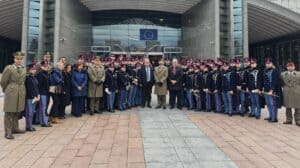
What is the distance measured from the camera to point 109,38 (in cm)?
3216

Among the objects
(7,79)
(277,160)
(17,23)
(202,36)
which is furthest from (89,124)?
(17,23)

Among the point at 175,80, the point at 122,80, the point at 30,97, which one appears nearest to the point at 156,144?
the point at 30,97

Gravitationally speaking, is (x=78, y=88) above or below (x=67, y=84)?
below

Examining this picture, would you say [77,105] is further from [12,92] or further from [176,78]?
[176,78]

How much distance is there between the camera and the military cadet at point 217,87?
10366 millimetres

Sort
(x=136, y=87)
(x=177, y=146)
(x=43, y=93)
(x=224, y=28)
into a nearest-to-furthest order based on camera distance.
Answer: (x=177, y=146) < (x=43, y=93) < (x=136, y=87) < (x=224, y=28)

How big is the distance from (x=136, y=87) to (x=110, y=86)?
57.7 inches

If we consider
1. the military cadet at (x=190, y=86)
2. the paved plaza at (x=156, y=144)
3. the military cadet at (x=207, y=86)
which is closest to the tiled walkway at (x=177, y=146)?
the paved plaza at (x=156, y=144)

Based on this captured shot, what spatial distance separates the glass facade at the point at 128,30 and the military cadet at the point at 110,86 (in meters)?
21.5

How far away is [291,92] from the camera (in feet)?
28.7

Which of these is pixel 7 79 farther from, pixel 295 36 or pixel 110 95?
pixel 295 36

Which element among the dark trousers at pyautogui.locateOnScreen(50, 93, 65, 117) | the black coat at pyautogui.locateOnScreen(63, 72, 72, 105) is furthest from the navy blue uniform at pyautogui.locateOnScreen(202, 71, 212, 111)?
the dark trousers at pyautogui.locateOnScreen(50, 93, 65, 117)

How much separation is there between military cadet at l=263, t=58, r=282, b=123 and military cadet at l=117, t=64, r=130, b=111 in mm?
4541

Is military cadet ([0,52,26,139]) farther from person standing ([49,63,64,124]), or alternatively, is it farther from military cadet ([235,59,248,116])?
military cadet ([235,59,248,116])
